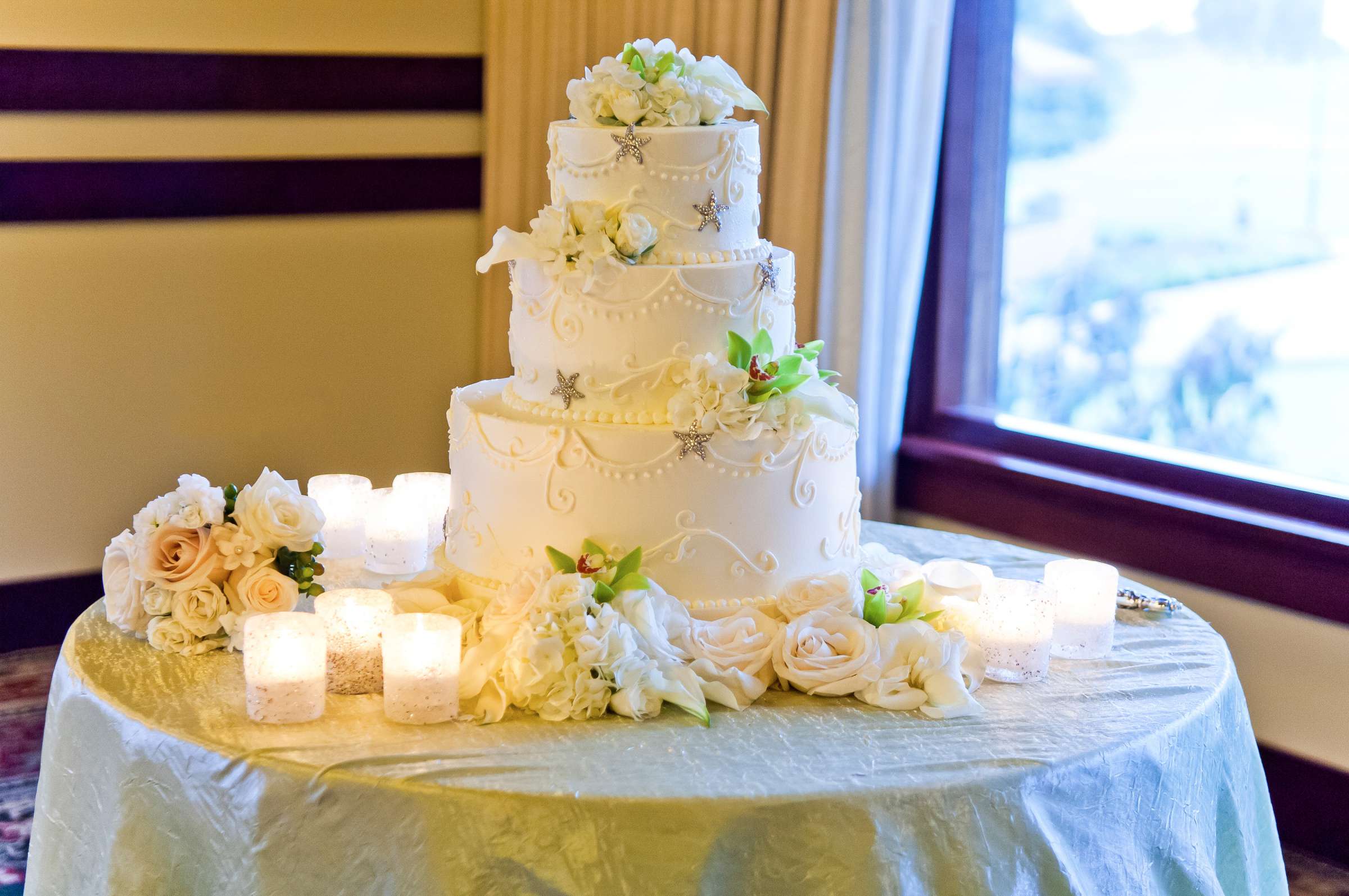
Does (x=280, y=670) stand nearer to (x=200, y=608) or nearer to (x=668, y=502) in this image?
(x=200, y=608)

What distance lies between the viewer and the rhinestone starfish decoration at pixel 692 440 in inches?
90.4

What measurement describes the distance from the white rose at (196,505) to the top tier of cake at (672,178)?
0.82 meters

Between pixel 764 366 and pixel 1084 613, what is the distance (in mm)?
710

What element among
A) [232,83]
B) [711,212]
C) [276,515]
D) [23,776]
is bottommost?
[23,776]

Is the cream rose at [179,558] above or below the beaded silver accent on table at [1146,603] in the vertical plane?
above

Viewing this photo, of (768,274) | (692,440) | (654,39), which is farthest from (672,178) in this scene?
(654,39)

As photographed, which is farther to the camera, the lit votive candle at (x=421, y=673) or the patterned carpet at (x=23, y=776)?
the patterned carpet at (x=23, y=776)

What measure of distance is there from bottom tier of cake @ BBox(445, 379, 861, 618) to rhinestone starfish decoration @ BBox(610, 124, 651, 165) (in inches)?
19.0

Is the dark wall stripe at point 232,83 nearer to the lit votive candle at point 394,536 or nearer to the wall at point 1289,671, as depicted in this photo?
the lit votive candle at point 394,536

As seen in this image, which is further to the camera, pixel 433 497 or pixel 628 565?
pixel 433 497

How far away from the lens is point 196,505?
2.34 metres

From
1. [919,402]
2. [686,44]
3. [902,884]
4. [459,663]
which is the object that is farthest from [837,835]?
[686,44]

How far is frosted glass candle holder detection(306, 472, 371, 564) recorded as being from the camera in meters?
2.80

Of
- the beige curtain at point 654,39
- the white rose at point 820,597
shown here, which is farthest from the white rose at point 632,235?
the beige curtain at point 654,39
